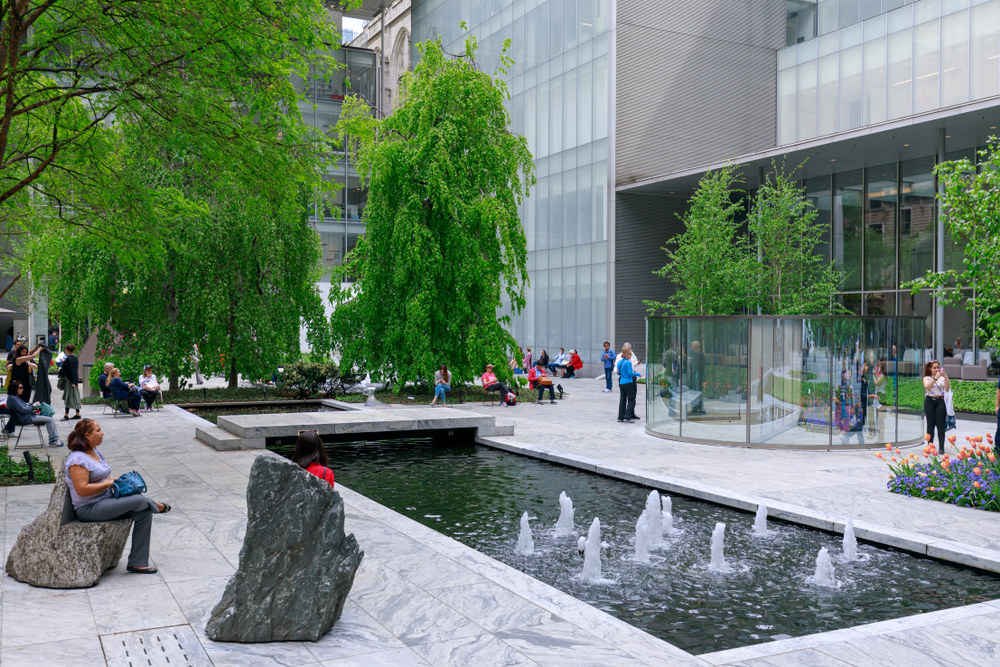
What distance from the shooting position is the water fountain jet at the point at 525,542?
26.1ft

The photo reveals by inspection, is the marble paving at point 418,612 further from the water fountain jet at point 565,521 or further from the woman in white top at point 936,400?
the woman in white top at point 936,400

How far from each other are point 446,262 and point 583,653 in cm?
1962

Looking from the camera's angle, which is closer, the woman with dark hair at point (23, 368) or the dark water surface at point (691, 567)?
the dark water surface at point (691, 567)

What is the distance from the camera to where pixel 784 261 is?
28.1 m

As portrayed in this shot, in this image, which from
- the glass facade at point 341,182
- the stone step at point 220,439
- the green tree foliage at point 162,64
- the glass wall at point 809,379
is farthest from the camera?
the glass facade at point 341,182

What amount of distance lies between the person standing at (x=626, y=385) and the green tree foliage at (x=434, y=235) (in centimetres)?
575

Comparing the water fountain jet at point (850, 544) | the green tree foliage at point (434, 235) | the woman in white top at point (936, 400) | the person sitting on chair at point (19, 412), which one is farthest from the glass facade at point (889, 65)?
the person sitting on chair at point (19, 412)

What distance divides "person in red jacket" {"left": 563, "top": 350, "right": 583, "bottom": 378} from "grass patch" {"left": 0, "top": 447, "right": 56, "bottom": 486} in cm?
2640

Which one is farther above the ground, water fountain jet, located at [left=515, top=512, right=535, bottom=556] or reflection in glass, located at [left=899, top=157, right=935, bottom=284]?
reflection in glass, located at [left=899, top=157, right=935, bottom=284]

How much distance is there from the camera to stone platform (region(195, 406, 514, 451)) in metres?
14.4

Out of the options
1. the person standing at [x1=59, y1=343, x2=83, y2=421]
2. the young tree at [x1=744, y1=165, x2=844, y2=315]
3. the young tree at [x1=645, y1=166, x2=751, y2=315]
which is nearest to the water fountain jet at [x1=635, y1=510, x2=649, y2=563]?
the person standing at [x1=59, y1=343, x2=83, y2=421]

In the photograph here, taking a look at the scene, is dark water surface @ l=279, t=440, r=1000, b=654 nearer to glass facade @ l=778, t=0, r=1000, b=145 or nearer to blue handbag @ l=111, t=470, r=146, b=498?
blue handbag @ l=111, t=470, r=146, b=498

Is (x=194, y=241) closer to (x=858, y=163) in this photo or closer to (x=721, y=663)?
(x=721, y=663)

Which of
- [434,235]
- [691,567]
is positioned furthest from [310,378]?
[691,567]
